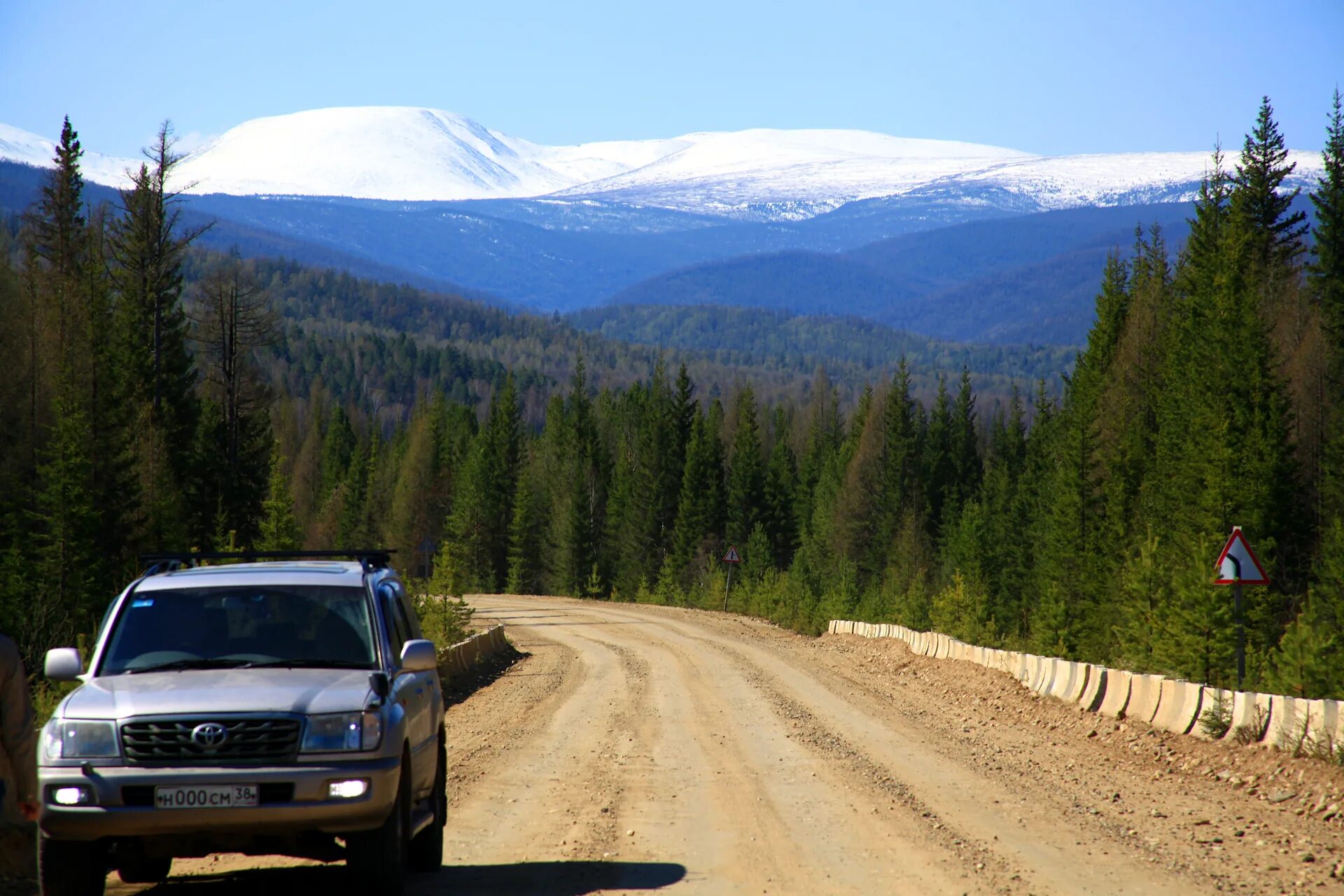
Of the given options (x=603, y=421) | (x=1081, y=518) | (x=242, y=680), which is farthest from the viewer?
(x=603, y=421)

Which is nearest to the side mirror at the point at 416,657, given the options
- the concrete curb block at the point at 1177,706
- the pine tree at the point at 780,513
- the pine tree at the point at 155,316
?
the concrete curb block at the point at 1177,706

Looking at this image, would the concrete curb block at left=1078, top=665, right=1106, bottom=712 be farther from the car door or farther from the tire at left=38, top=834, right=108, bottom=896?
the tire at left=38, top=834, right=108, bottom=896

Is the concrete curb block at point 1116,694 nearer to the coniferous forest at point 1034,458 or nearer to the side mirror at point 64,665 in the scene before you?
the coniferous forest at point 1034,458

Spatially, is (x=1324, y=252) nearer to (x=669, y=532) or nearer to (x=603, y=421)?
(x=669, y=532)

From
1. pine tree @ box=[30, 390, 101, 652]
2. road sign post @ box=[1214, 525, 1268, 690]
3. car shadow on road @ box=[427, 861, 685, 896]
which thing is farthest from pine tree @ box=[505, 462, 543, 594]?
car shadow on road @ box=[427, 861, 685, 896]

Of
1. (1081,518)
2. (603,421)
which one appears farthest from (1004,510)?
(603,421)

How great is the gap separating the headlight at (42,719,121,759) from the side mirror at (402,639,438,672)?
5.68ft

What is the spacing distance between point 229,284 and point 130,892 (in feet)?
175

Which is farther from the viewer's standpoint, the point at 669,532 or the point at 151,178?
the point at 669,532

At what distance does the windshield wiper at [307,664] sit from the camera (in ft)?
25.6

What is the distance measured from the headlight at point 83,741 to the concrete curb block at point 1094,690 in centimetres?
1395

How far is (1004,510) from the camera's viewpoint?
9131 cm

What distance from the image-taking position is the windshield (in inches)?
311

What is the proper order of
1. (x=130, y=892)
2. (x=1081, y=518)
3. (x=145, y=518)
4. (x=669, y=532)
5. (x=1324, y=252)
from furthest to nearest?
(x=669, y=532) < (x=1081, y=518) < (x=1324, y=252) < (x=145, y=518) < (x=130, y=892)
